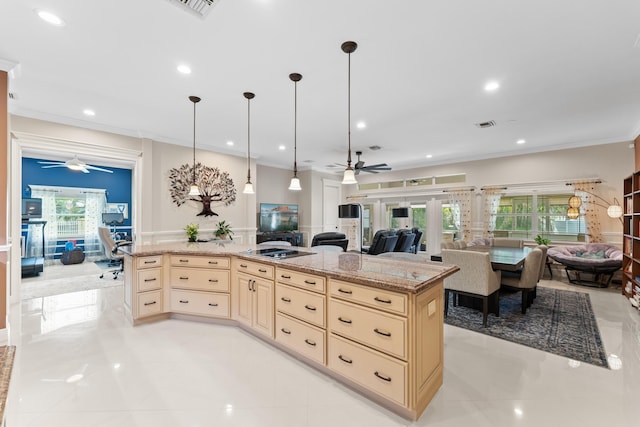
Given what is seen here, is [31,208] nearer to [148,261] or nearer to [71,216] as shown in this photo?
[71,216]

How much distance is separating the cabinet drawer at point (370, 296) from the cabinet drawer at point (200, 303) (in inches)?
68.6

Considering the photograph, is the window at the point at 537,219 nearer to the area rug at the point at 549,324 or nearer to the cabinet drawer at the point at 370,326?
the area rug at the point at 549,324

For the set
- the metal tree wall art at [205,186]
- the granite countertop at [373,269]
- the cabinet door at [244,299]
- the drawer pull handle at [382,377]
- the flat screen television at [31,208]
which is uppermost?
the metal tree wall art at [205,186]

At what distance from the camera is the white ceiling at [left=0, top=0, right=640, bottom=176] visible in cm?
217

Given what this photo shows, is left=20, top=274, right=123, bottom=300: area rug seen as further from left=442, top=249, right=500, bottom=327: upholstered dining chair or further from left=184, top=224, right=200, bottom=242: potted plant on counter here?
left=442, top=249, right=500, bottom=327: upholstered dining chair

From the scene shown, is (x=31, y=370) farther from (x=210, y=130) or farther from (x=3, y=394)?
(x=210, y=130)

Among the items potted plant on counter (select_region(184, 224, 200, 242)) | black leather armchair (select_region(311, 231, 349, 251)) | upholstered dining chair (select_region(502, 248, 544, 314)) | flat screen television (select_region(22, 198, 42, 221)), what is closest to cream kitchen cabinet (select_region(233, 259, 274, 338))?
black leather armchair (select_region(311, 231, 349, 251))

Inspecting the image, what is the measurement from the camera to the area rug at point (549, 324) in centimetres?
281

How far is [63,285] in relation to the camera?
530cm

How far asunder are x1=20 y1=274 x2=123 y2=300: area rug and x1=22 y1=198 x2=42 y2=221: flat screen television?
2.45 m

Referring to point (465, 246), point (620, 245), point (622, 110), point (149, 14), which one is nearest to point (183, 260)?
point (149, 14)

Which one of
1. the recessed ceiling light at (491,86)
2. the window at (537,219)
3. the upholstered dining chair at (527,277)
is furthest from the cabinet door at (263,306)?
the window at (537,219)

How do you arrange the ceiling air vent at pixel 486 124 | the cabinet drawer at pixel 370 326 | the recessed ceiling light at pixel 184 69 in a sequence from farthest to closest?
the ceiling air vent at pixel 486 124
the recessed ceiling light at pixel 184 69
the cabinet drawer at pixel 370 326

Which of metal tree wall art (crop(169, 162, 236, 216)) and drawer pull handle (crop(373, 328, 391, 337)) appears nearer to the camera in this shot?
drawer pull handle (crop(373, 328, 391, 337))
